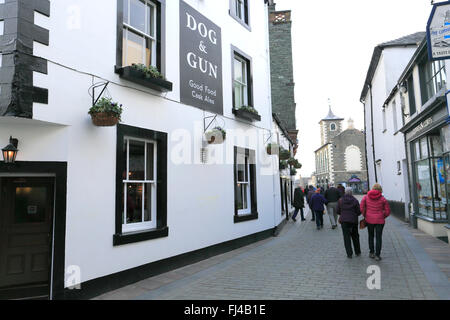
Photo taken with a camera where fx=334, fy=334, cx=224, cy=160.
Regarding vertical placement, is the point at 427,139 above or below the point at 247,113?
below

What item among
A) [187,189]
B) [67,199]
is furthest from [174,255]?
[67,199]

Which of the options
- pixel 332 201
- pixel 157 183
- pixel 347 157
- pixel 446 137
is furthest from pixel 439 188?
pixel 347 157

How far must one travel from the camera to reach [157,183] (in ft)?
22.6

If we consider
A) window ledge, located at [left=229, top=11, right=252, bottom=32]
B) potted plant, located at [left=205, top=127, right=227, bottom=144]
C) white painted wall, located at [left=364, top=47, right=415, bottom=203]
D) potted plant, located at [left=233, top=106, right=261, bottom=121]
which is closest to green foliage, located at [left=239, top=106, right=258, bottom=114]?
potted plant, located at [left=233, top=106, right=261, bottom=121]

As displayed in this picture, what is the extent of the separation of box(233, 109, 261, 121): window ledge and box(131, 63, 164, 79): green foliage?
3.45 meters

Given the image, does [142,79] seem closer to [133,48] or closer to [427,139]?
[133,48]

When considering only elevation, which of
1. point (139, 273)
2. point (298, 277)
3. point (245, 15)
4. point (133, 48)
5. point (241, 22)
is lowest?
point (298, 277)

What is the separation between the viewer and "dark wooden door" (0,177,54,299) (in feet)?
16.9

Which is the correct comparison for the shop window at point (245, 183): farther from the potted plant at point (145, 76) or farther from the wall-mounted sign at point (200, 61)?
the potted plant at point (145, 76)

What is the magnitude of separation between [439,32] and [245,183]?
249 inches

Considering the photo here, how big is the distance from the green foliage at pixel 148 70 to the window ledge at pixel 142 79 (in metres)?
0.06

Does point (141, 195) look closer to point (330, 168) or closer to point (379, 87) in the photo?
point (379, 87)

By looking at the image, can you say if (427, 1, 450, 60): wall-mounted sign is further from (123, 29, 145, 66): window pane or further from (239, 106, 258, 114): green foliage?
(123, 29, 145, 66): window pane

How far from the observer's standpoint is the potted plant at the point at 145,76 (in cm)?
600
